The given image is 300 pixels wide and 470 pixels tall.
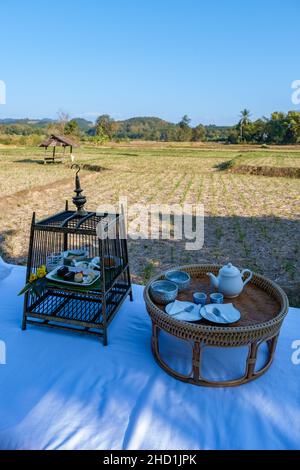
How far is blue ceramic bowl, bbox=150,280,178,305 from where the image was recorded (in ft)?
6.32

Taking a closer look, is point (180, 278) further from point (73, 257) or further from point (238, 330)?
point (73, 257)

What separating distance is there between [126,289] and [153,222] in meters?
4.35

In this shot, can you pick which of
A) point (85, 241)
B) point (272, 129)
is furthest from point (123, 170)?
point (272, 129)

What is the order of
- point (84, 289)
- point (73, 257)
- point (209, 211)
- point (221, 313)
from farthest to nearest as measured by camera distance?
point (209, 211)
point (73, 257)
point (84, 289)
point (221, 313)

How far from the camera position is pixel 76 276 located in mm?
2135

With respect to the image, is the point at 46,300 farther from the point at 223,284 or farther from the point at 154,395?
the point at 223,284

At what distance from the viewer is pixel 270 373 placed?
1826 mm

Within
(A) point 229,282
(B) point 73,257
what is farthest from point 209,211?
(A) point 229,282

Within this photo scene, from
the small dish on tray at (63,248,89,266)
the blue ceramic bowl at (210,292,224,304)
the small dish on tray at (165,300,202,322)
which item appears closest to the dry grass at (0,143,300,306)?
the small dish on tray at (63,248,89,266)

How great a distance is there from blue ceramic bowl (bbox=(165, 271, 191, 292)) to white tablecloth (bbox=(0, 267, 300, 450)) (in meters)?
0.46

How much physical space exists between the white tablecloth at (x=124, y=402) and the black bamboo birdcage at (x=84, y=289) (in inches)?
5.5

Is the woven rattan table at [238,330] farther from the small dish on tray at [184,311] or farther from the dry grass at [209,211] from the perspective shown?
the dry grass at [209,211]

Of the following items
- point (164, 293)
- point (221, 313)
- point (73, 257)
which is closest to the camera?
point (221, 313)

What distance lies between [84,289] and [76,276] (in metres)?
0.11
